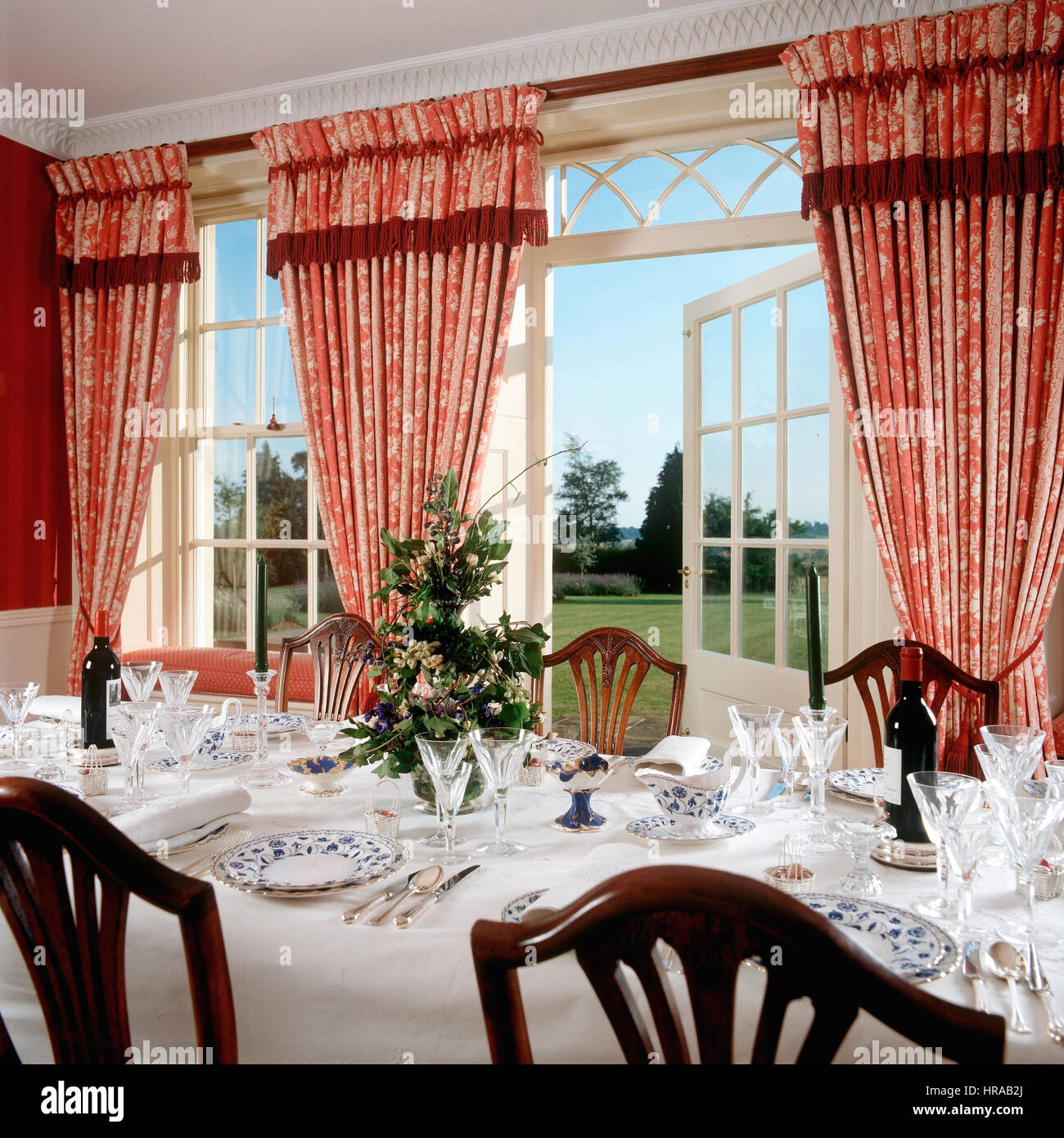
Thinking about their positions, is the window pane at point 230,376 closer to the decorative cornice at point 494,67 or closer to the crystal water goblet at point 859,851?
the decorative cornice at point 494,67

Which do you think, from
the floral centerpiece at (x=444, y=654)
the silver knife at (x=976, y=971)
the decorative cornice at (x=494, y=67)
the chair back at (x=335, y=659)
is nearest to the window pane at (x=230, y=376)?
the decorative cornice at (x=494, y=67)

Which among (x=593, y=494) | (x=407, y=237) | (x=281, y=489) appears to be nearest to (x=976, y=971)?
(x=407, y=237)

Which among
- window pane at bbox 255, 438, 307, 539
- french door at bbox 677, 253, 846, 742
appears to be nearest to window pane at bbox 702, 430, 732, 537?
french door at bbox 677, 253, 846, 742

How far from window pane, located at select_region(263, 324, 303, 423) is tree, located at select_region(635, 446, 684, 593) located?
19.3ft

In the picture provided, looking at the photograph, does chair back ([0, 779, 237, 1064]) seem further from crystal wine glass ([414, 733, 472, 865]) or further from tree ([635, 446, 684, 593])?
tree ([635, 446, 684, 593])

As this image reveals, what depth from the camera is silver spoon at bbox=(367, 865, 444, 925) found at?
3.42 ft

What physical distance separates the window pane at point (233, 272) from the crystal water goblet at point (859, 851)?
11.4 ft

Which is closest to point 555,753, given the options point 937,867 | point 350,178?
point 937,867

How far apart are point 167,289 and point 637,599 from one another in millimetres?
7194

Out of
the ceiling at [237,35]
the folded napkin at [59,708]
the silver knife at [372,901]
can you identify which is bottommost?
the silver knife at [372,901]

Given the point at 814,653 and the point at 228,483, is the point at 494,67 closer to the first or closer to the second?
the point at 228,483

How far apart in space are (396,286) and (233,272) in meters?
1.10

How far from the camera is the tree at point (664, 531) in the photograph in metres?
9.27
